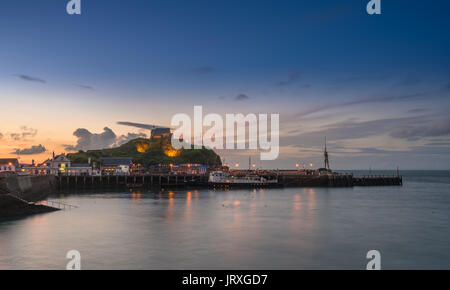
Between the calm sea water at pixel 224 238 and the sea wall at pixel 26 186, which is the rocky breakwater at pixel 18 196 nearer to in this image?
the sea wall at pixel 26 186

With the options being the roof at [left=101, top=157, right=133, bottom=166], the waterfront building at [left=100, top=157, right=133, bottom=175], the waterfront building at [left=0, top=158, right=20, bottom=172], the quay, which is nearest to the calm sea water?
the quay

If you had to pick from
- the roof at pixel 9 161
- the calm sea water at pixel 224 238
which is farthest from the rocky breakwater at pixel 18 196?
the roof at pixel 9 161

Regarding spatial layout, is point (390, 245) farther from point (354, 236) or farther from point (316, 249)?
point (316, 249)

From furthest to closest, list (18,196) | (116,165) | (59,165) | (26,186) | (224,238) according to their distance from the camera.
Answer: (116,165), (59,165), (26,186), (18,196), (224,238)

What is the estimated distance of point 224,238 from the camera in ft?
115

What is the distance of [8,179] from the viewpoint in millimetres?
47125

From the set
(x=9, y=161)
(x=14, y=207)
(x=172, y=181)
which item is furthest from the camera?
(x=9, y=161)

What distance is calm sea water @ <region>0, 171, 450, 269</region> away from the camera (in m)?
26.7

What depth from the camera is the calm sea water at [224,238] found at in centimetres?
2673

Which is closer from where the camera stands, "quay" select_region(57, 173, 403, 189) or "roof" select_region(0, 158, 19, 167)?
"quay" select_region(57, 173, 403, 189)

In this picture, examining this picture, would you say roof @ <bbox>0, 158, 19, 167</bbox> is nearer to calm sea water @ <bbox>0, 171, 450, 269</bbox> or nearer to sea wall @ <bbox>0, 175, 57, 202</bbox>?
sea wall @ <bbox>0, 175, 57, 202</bbox>

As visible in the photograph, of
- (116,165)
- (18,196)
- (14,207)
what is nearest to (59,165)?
(116,165)

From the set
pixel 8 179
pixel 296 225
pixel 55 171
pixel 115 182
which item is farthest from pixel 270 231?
pixel 55 171

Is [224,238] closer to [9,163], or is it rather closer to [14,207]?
[14,207]
